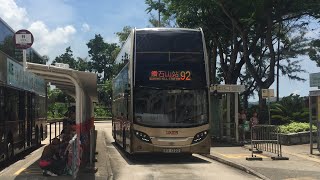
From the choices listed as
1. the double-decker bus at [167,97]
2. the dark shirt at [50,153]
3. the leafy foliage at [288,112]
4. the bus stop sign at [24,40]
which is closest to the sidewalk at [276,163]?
the double-decker bus at [167,97]

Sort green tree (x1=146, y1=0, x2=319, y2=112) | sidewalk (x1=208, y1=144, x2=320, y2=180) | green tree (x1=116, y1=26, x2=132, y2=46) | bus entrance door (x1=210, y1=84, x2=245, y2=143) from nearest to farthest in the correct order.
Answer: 1. sidewalk (x1=208, y1=144, x2=320, y2=180)
2. bus entrance door (x1=210, y1=84, x2=245, y2=143)
3. green tree (x1=146, y1=0, x2=319, y2=112)
4. green tree (x1=116, y1=26, x2=132, y2=46)

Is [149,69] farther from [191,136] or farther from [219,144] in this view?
[219,144]

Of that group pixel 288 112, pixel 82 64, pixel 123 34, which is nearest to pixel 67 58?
pixel 82 64

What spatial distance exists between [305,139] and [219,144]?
13.1 ft

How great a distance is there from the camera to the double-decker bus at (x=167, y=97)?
17.2 m

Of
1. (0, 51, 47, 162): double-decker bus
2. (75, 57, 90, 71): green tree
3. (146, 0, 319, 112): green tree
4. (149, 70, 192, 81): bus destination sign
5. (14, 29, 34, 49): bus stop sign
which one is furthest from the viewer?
(75, 57, 90, 71): green tree

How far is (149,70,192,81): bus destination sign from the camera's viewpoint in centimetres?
1731

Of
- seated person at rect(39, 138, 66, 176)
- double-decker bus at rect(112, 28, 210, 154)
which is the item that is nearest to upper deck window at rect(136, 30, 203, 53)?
double-decker bus at rect(112, 28, 210, 154)

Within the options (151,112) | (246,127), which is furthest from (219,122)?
(151,112)

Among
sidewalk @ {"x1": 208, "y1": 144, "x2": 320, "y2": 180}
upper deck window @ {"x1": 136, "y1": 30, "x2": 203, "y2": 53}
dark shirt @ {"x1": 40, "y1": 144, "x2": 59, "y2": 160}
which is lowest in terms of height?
sidewalk @ {"x1": 208, "y1": 144, "x2": 320, "y2": 180}

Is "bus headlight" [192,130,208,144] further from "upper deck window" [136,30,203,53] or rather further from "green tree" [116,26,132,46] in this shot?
"green tree" [116,26,132,46]

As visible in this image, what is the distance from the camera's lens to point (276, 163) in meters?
16.3

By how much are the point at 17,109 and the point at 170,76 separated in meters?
5.23

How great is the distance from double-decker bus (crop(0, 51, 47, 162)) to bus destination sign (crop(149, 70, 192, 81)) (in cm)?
438
